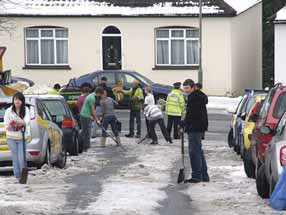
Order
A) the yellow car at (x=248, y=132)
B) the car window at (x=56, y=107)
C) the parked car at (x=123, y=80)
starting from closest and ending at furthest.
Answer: the yellow car at (x=248, y=132) < the car window at (x=56, y=107) < the parked car at (x=123, y=80)

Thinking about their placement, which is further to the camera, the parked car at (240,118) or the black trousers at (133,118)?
the black trousers at (133,118)

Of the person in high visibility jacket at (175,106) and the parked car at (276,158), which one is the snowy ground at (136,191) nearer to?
the parked car at (276,158)

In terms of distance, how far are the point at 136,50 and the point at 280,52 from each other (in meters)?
6.64

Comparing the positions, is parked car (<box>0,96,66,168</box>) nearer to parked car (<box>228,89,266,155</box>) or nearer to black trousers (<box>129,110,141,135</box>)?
parked car (<box>228,89,266,155</box>)

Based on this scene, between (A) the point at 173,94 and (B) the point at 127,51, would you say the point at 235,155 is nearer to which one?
(A) the point at 173,94

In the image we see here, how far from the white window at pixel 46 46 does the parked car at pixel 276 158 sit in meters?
32.6

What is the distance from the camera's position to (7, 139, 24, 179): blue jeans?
1677 centimetres

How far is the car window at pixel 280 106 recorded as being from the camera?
16.6 metres

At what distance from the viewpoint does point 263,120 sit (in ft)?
54.9

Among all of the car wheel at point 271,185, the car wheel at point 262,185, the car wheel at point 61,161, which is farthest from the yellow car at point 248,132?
the car wheel at point 271,185

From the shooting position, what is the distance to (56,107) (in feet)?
76.9

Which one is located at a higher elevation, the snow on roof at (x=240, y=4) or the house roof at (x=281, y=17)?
the snow on roof at (x=240, y=4)

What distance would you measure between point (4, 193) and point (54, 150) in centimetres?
484

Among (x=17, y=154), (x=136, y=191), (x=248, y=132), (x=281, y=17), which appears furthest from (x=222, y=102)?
(x=136, y=191)
